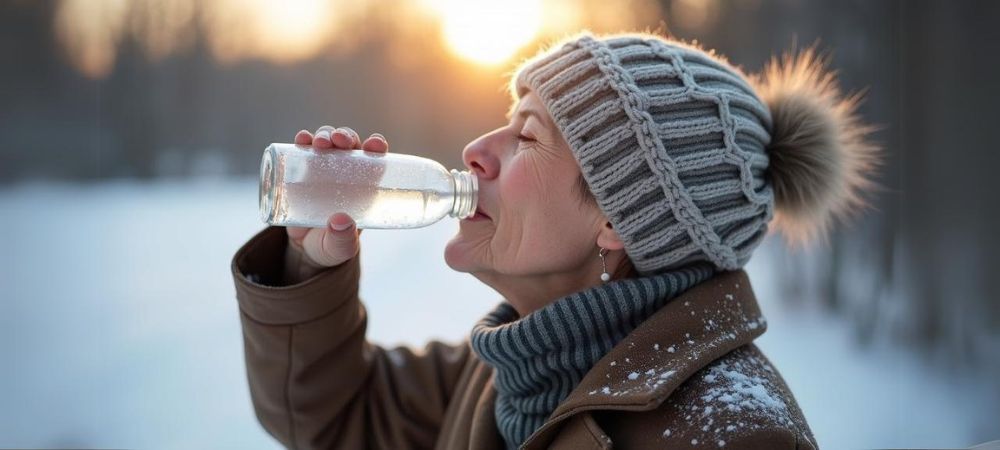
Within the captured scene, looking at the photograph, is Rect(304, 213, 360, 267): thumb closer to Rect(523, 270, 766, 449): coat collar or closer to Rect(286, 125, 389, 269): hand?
Rect(286, 125, 389, 269): hand

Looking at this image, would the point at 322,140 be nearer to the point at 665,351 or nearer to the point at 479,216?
the point at 479,216

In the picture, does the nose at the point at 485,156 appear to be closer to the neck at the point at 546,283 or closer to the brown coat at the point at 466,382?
the neck at the point at 546,283

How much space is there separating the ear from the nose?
19cm

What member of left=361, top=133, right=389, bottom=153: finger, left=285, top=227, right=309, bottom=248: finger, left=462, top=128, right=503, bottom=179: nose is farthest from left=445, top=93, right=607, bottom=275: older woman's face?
left=285, top=227, right=309, bottom=248: finger

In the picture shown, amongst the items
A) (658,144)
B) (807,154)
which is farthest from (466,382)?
(807,154)

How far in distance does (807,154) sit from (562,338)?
0.54 metres

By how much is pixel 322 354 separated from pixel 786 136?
90 centimetres

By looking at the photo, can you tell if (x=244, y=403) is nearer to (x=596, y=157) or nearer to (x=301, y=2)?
(x=596, y=157)

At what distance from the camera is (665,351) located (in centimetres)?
114

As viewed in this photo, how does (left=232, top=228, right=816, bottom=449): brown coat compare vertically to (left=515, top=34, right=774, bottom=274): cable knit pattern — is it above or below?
below

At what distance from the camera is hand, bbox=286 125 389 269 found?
1.23m

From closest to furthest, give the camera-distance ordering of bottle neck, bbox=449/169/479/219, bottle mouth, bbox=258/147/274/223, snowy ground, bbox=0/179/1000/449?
1. bottle mouth, bbox=258/147/274/223
2. bottle neck, bbox=449/169/479/219
3. snowy ground, bbox=0/179/1000/449

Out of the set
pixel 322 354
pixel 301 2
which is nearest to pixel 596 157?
pixel 322 354

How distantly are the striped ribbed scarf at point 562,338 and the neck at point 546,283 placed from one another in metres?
0.10
